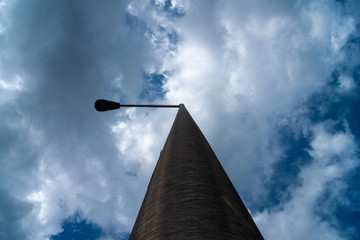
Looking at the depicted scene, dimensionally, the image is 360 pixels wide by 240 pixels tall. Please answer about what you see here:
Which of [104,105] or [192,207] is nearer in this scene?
[192,207]

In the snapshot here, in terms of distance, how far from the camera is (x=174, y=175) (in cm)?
504

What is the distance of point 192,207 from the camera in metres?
3.97

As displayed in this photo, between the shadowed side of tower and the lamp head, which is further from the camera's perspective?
the lamp head

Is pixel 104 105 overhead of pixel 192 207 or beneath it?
overhead

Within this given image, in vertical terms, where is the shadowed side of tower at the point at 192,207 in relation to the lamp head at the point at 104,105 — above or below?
below

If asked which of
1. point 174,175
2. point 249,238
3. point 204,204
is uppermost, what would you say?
point 174,175

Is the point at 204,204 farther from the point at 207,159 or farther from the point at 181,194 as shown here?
the point at 207,159

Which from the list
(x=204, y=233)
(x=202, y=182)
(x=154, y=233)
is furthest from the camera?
(x=202, y=182)

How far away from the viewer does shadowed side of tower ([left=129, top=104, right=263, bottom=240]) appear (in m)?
3.57

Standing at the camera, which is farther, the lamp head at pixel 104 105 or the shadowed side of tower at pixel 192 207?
the lamp head at pixel 104 105

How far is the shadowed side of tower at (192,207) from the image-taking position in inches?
141

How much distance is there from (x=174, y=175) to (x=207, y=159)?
1077 millimetres

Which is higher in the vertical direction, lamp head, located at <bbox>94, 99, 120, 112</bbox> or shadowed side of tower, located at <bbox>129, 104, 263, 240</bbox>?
lamp head, located at <bbox>94, 99, 120, 112</bbox>

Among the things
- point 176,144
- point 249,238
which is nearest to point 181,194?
point 249,238
